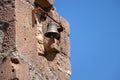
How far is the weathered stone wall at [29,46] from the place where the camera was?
6.85 m

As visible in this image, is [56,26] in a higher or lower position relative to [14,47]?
higher

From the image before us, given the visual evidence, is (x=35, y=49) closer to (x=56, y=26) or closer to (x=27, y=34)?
(x=27, y=34)

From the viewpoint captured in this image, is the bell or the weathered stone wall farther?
the bell

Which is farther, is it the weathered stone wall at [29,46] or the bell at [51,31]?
the bell at [51,31]

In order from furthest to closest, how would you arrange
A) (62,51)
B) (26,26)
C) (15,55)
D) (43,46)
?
(62,51) → (43,46) → (26,26) → (15,55)

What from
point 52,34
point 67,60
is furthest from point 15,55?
point 67,60

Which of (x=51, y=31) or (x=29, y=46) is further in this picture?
(x=51, y=31)

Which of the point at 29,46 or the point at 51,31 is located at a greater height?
the point at 51,31

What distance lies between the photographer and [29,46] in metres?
7.25

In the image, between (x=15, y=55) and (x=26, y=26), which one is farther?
(x=26, y=26)

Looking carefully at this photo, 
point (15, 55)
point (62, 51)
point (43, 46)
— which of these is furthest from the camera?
point (62, 51)

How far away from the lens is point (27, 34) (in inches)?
286

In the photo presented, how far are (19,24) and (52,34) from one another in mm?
966

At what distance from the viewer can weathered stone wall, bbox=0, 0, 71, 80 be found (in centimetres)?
685
